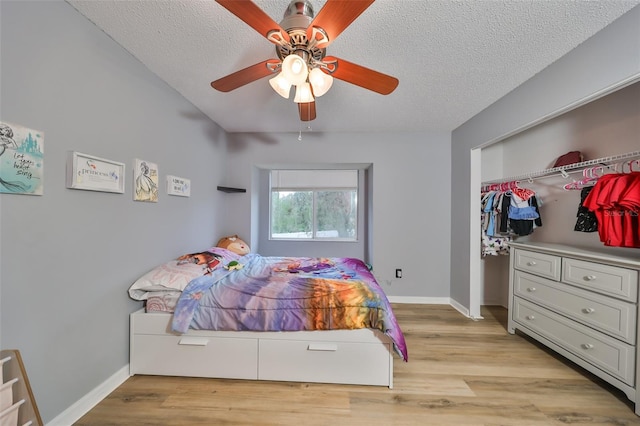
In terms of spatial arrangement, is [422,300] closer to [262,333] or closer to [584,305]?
[584,305]

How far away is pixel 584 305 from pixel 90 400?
3.41 metres

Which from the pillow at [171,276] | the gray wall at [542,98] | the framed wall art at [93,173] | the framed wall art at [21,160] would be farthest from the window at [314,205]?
the framed wall art at [21,160]

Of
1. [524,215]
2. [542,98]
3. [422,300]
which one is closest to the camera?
[542,98]

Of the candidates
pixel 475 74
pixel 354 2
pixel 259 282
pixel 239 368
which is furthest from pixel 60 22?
pixel 475 74

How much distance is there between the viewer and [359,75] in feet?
4.57

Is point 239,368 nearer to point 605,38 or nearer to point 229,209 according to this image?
point 229,209

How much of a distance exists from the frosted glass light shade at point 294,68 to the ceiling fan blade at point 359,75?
236 millimetres

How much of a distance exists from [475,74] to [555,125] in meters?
1.31

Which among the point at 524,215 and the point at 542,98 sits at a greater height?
the point at 542,98

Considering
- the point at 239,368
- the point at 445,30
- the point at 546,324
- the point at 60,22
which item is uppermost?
the point at 445,30

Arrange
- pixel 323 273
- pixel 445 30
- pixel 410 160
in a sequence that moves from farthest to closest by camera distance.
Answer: pixel 410 160, pixel 323 273, pixel 445 30

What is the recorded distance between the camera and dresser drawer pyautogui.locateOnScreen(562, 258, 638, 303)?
148cm

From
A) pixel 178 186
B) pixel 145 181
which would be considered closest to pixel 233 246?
pixel 178 186

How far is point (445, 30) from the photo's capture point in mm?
1482
